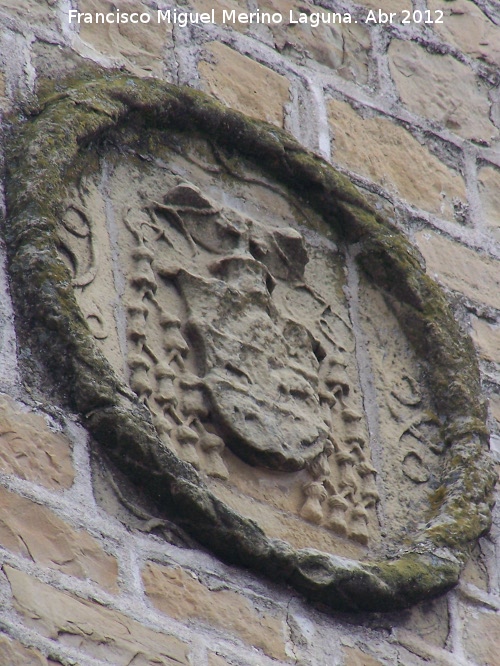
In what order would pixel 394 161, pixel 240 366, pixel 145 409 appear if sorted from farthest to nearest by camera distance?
pixel 394 161 → pixel 240 366 → pixel 145 409

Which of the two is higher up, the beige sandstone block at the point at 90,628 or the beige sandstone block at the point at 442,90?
the beige sandstone block at the point at 442,90

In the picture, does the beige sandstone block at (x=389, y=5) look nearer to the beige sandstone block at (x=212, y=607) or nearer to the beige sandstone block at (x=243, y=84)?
the beige sandstone block at (x=243, y=84)

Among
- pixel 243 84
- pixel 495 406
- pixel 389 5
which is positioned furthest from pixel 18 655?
pixel 389 5

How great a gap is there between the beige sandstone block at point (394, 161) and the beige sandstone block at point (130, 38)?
0.51 metres

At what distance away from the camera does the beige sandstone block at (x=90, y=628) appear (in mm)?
1619

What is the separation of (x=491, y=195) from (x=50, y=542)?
1849mm

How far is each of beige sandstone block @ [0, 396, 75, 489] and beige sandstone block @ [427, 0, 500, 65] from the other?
6.88 feet

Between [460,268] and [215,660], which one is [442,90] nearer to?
[460,268]

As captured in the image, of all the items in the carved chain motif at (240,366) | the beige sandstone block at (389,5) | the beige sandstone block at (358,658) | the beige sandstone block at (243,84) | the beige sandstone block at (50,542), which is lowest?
the beige sandstone block at (358,658)

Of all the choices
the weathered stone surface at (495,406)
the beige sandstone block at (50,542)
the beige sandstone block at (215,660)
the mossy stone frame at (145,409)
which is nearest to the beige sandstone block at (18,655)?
the beige sandstone block at (50,542)

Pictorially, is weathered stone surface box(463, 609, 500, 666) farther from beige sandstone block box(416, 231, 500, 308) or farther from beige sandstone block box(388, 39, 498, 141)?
beige sandstone block box(388, 39, 498, 141)

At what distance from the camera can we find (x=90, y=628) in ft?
5.46

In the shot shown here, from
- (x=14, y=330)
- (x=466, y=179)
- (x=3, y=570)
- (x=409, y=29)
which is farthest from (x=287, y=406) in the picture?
(x=409, y=29)

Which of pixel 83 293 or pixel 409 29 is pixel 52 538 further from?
pixel 409 29
